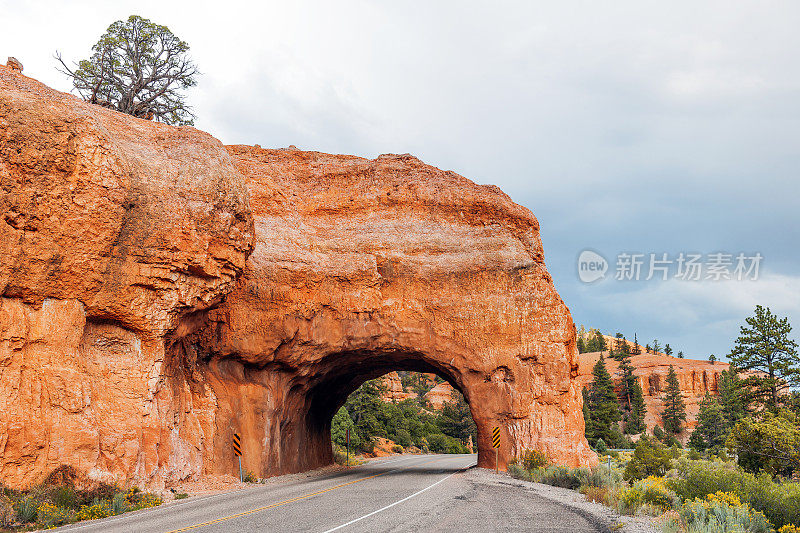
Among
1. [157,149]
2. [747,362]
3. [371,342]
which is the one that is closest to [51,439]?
[157,149]

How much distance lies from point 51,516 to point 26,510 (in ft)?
2.21

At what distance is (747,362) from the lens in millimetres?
36688

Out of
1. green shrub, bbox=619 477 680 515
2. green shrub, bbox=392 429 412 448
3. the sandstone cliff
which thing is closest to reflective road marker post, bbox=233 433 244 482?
the sandstone cliff

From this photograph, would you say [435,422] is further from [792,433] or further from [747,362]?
[792,433]

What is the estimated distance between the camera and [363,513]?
466 inches

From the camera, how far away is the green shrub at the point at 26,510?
12523 millimetres

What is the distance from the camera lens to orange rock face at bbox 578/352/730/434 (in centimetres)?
9394

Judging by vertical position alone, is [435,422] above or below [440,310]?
below

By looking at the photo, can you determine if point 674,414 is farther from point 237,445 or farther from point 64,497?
point 64,497

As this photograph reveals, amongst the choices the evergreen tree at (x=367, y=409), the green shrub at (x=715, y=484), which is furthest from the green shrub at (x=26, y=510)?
the evergreen tree at (x=367, y=409)

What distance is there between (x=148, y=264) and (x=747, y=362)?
35214 millimetres

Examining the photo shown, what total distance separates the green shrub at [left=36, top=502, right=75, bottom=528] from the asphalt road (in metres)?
0.55

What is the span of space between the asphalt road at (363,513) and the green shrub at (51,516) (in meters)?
0.55

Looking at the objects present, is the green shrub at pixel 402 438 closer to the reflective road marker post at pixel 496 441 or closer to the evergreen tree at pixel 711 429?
the evergreen tree at pixel 711 429
